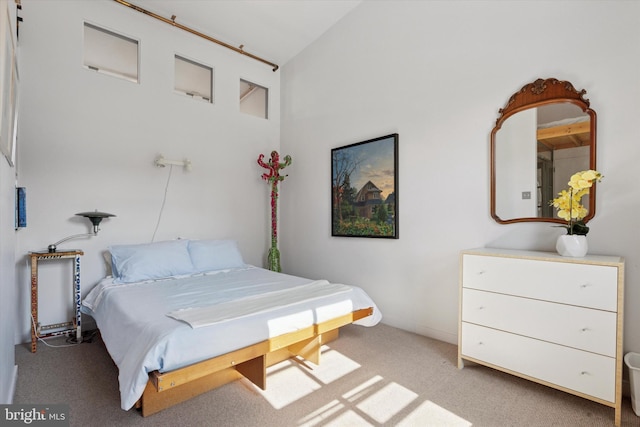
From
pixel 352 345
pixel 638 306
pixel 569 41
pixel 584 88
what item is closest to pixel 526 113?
pixel 584 88

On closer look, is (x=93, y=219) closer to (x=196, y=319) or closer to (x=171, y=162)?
(x=171, y=162)

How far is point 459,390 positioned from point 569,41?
8.34 feet

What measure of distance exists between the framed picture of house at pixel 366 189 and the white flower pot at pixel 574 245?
148cm

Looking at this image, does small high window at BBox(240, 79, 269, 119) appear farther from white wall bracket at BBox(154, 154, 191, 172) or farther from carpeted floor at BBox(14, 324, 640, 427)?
carpeted floor at BBox(14, 324, 640, 427)

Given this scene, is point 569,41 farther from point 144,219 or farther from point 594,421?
point 144,219

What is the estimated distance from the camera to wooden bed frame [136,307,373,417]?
5.53 ft

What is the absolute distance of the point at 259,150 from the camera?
4570mm

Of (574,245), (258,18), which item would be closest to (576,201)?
(574,245)

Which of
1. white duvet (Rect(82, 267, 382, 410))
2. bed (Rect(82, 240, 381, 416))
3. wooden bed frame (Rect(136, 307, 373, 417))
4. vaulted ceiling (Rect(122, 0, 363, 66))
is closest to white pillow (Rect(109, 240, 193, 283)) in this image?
bed (Rect(82, 240, 381, 416))

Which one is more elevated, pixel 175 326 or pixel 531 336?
pixel 175 326

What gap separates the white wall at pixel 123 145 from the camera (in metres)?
2.97

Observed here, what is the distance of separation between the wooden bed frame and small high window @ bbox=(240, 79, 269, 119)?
332 centimetres

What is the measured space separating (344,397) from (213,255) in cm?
218

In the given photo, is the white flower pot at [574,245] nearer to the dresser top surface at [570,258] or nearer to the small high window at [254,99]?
the dresser top surface at [570,258]
